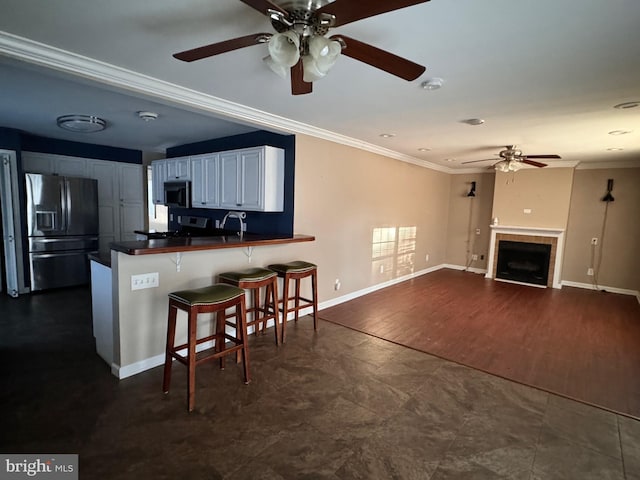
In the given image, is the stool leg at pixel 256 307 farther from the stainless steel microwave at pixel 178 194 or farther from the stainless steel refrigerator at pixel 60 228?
the stainless steel refrigerator at pixel 60 228

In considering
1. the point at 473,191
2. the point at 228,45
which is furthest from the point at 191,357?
the point at 473,191

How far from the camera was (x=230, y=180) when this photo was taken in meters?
4.20

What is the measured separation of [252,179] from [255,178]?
6cm

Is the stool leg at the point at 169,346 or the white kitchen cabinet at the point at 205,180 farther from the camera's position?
the white kitchen cabinet at the point at 205,180

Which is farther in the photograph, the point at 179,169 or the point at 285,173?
the point at 179,169

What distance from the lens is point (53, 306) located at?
427 centimetres

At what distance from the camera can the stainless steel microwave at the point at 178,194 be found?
193 inches

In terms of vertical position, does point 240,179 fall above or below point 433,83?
below


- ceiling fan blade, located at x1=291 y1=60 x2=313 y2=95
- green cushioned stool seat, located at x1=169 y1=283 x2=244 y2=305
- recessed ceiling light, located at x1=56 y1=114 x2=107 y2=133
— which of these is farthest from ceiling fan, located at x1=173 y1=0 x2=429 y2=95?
recessed ceiling light, located at x1=56 y1=114 x2=107 y2=133

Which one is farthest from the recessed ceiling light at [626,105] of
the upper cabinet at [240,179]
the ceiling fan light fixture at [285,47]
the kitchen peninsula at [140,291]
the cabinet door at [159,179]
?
the cabinet door at [159,179]

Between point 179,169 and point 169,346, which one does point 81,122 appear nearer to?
point 179,169

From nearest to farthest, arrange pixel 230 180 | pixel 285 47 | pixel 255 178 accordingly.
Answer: pixel 285 47, pixel 255 178, pixel 230 180

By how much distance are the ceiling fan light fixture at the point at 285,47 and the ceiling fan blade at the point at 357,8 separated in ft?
0.52

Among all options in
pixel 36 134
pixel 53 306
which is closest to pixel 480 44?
pixel 53 306
